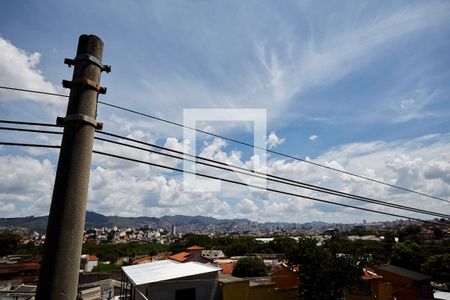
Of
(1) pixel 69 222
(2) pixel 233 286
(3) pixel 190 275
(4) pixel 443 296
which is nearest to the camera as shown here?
(1) pixel 69 222

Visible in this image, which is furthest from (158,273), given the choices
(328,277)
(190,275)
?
(328,277)

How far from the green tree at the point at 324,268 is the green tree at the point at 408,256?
1202 inches

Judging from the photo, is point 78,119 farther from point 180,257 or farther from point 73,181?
point 180,257

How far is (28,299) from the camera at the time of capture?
22719 millimetres

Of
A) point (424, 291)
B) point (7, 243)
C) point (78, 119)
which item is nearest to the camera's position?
point (78, 119)

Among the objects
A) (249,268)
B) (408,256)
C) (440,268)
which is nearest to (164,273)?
(249,268)

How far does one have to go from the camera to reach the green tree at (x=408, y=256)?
157 feet

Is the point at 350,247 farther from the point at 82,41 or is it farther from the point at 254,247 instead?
the point at 254,247

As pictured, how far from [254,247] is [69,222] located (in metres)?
86.3

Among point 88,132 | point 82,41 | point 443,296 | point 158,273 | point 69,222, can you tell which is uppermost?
point 82,41

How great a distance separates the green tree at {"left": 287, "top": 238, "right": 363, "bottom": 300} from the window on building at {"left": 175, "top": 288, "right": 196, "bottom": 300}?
923cm

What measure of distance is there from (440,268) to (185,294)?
39224 mm

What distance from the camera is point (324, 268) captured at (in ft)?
78.9

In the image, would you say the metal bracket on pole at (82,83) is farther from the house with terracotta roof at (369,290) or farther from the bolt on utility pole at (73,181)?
the house with terracotta roof at (369,290)
